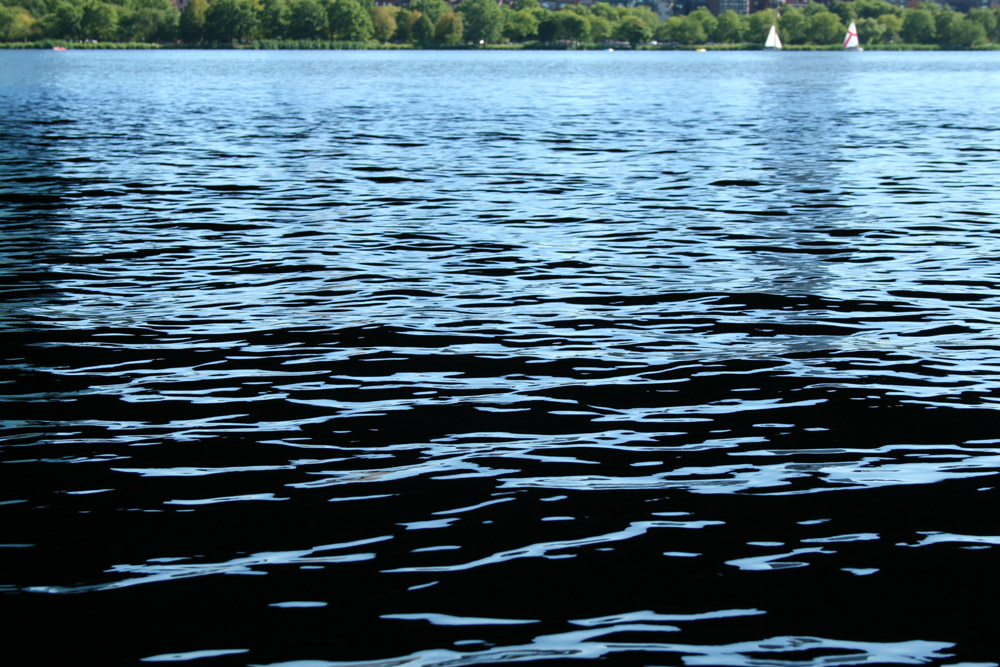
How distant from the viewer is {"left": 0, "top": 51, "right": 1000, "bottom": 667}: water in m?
5.95

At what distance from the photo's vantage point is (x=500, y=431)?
8938 millimetres

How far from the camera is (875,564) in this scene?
659 cm

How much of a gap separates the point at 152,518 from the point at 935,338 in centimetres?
855

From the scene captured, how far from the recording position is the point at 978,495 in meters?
7.62

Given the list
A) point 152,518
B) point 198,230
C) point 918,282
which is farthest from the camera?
point 198,230

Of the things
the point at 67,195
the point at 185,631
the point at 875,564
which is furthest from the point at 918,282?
the point at 67,195

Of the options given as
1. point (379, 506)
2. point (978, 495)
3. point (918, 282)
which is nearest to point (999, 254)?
point (918, 282)

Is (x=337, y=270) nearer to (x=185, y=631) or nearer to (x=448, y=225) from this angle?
(x=448, y=225)

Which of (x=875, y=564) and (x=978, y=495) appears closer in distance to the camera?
(x=875, y=564)

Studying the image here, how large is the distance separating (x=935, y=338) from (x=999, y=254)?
5972 mm

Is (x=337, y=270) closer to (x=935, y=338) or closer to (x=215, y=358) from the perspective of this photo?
(x=215, y=358)

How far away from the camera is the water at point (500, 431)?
19.5ft

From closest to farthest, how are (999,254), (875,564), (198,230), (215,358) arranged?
(875,564) → (215,358) → (999,254) → (198,230)

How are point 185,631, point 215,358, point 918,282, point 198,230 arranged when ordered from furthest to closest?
point 198,230
point 918,282
point 215,358
point 185,631
